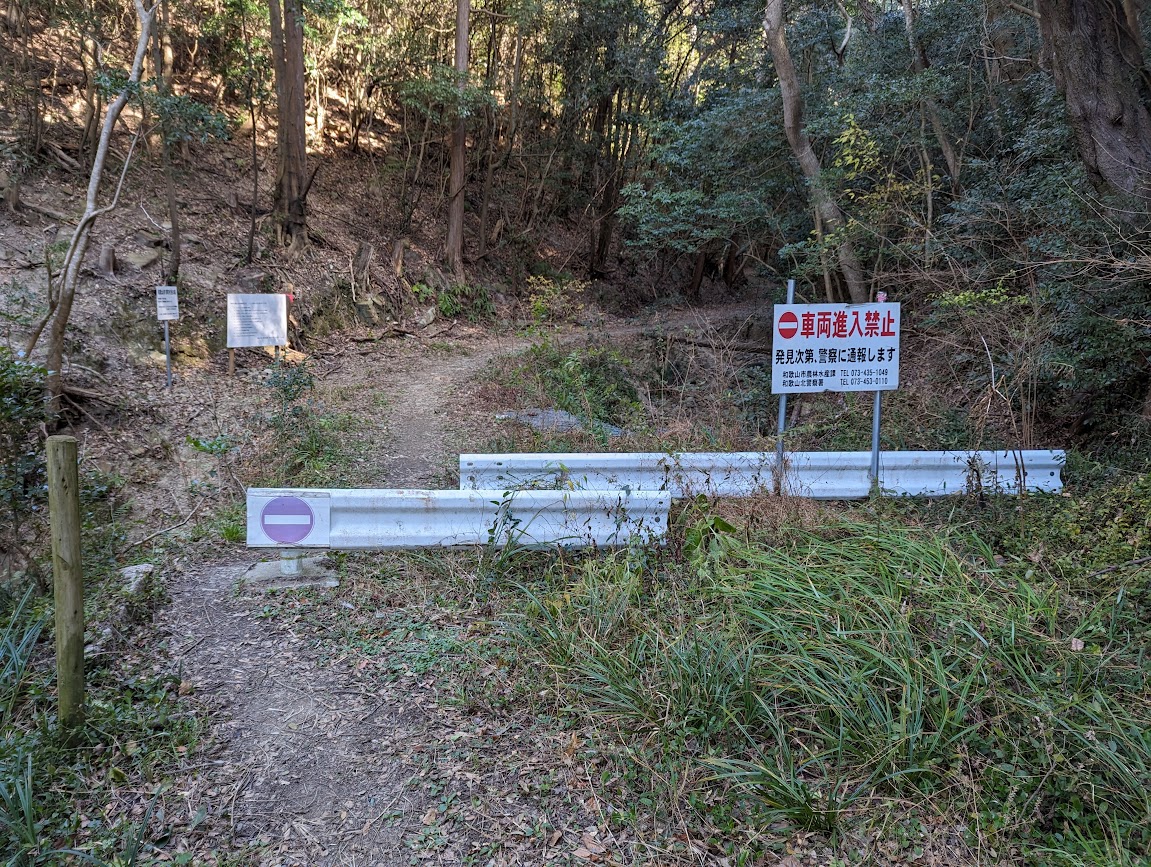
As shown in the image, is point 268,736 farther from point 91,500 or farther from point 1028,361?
point 1028,361

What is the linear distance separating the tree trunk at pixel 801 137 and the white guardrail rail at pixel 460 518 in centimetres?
916

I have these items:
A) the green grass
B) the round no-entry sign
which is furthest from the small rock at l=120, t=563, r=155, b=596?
the round no-entry sign

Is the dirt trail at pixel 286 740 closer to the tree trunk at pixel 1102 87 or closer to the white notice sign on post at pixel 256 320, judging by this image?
the white notice sign on post at pixel 256 320

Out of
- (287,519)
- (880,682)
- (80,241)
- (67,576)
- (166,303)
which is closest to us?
(67,576)

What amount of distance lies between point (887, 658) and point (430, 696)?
7.50ft

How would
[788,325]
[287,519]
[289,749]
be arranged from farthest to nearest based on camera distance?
1. [788,325]
2. [287,519]
3. [289,749]

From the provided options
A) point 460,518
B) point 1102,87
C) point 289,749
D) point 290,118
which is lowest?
point 289,749

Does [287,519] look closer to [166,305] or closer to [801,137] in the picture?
[166,305]

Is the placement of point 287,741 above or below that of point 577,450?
below

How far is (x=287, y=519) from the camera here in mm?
4691

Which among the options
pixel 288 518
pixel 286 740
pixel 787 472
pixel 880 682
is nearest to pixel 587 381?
pixel 787 472

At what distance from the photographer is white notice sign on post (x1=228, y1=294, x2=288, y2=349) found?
10.5m

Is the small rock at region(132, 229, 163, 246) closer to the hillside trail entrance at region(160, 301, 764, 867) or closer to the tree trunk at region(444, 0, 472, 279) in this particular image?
the tree trunk at region(444, 0, 472, 279)

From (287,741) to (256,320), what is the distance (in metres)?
8.57
